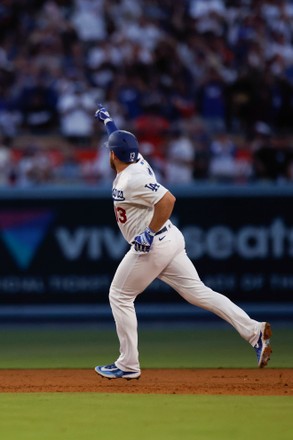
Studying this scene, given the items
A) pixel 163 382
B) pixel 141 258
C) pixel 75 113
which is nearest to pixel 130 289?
pixel 141 258

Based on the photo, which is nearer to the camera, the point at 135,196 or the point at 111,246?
Result: the point at 135,196

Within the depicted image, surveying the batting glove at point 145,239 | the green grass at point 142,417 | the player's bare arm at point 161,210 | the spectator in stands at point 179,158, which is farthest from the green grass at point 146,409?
the spectator in stands at point 179,158

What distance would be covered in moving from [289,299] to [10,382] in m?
5.81

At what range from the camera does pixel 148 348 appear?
1145 cm

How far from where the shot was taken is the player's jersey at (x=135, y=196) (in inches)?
334

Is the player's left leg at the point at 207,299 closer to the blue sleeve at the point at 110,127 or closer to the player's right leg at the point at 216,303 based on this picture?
the player's right leg at the point at 216,303

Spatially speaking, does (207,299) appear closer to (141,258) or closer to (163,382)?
(141,258)

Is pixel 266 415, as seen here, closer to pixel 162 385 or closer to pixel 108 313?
pixel 162 385

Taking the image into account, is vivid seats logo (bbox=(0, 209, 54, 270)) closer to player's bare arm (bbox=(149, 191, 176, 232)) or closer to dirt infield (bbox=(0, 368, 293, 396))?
dirt infield (bbox=(0, 368, 293, 396))

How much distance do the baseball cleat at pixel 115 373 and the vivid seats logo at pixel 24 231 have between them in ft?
17.3

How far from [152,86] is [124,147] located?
780 cm

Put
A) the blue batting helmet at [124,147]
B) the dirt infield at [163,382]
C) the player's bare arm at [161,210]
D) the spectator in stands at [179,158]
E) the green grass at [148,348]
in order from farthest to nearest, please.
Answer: the spectator in stands at [179,158], the green grass at [148,348], the blue batting helmet at [124,147], the player's bare arm at [161,210], the dirt infield at [163,382]

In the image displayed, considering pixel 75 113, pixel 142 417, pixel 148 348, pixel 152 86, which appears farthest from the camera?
pixel 152 86

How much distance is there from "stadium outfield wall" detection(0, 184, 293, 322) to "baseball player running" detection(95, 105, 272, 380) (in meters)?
4.95
